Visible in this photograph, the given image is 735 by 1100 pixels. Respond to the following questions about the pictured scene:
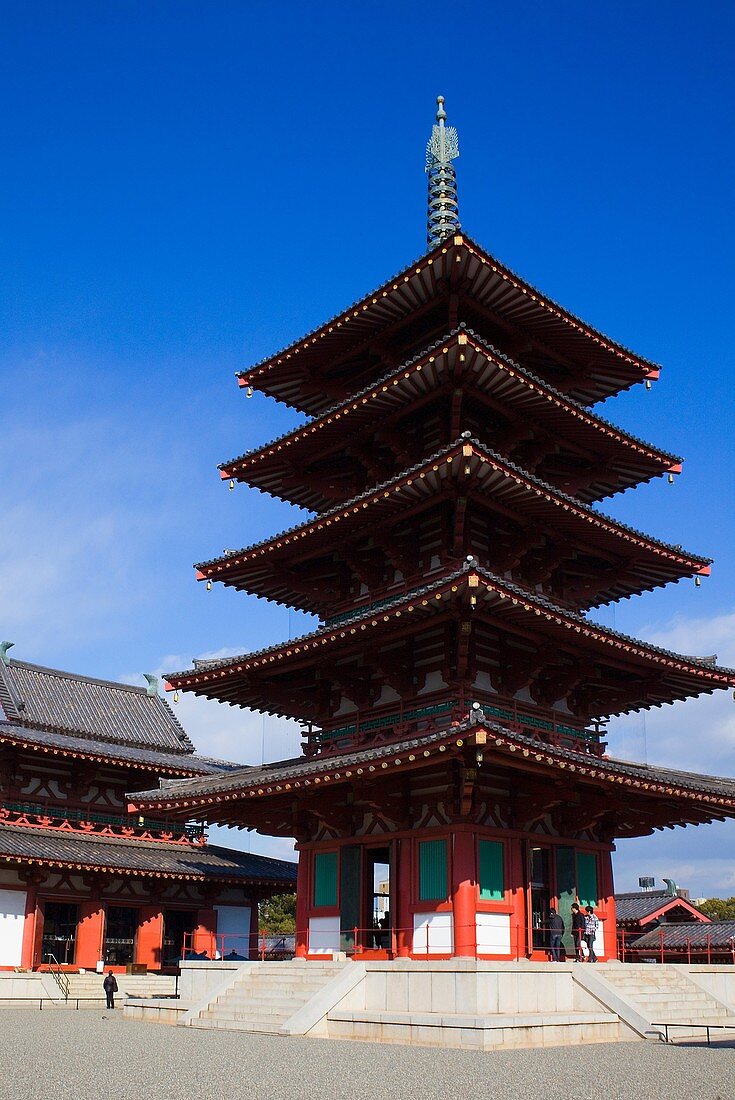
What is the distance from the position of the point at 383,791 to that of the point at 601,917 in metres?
7.33

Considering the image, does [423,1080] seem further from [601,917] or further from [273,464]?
[273,464]

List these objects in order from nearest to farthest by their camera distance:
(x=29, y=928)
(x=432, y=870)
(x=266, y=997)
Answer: (x=266, y=997), (x=432, y=870), (x=29, y=928)

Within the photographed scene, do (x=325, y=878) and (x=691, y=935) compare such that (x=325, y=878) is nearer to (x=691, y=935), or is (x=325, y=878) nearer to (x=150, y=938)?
(x=150, y=938)

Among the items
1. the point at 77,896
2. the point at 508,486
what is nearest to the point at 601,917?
the point at 508,486

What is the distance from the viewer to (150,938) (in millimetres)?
40594

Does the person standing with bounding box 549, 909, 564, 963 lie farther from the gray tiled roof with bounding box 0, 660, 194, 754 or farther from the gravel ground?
the gray tiled roof with bounding box 0, 660, 194, 754

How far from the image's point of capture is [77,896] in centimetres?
3897

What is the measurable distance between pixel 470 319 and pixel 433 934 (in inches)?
657

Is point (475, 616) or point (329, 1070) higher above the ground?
point (475, 616)

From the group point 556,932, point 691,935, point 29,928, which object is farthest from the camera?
point 691,935

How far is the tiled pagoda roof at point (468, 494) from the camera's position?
25.0 metres

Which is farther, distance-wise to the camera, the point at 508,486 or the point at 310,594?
the point at 310,594

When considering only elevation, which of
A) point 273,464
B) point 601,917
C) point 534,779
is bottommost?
point 601,917

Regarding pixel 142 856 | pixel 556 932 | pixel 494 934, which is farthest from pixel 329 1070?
pixel 142 856
